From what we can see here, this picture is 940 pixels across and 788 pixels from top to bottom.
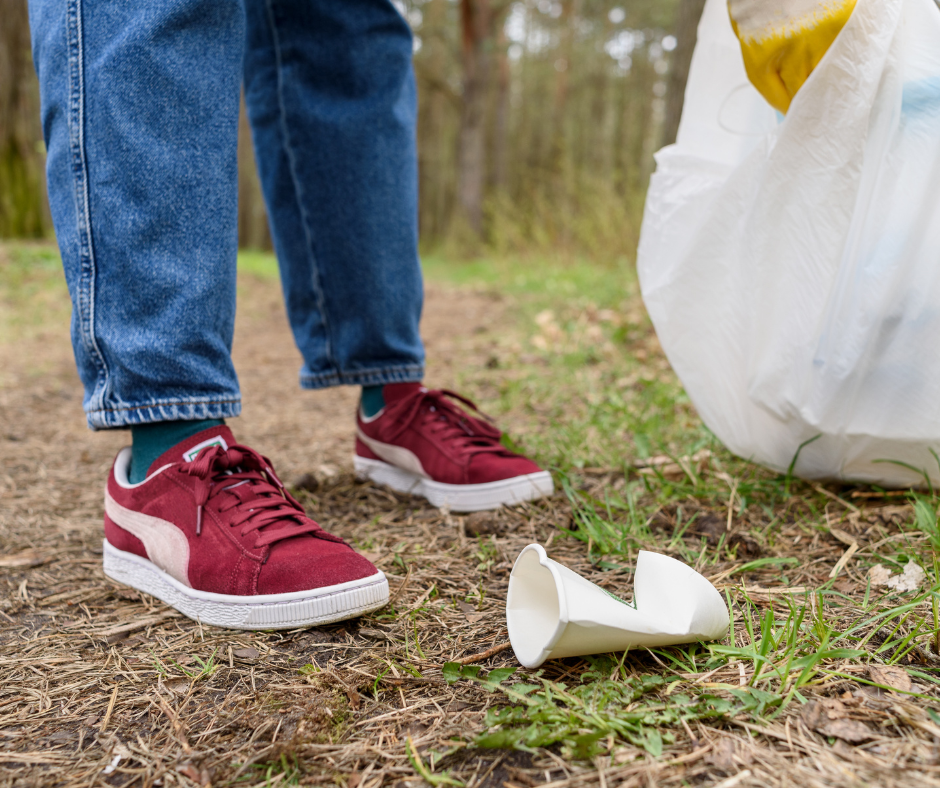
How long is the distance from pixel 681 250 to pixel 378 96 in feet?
2.14

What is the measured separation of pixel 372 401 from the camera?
4.75 feet

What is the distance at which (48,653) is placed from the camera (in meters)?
0.86

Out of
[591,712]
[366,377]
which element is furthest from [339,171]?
[591,712]

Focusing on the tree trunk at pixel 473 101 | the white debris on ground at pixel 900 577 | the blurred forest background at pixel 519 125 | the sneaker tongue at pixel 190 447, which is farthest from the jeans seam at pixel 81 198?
the tree trunk at pixel 473 101

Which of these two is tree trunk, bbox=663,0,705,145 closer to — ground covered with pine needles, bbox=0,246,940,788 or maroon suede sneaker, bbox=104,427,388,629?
ground covered with pine needles, bbox=0,246,940,788

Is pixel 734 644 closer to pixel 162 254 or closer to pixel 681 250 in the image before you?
pixel 681 250

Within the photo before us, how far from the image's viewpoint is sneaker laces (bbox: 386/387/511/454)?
4.43 feet

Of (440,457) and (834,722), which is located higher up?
(834,722)

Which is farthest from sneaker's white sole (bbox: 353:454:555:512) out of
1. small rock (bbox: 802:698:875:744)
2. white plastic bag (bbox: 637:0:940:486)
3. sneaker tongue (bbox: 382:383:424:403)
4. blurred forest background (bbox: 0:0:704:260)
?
blurred forest background (bbox: 0:0:704:260)

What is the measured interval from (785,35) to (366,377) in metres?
0.91

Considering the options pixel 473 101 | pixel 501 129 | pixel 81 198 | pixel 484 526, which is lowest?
pixel 501 129

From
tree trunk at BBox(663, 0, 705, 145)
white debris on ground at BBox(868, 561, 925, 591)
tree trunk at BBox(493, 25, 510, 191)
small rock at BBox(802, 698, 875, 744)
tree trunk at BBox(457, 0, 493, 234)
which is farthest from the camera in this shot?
tree trunk at BBox(493, 25, 510, 191)

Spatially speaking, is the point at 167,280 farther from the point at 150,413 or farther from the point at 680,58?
the point at 680,58

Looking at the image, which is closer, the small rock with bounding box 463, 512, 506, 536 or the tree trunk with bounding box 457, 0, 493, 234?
the small rock with bounding box 463, 512, 506, 536
